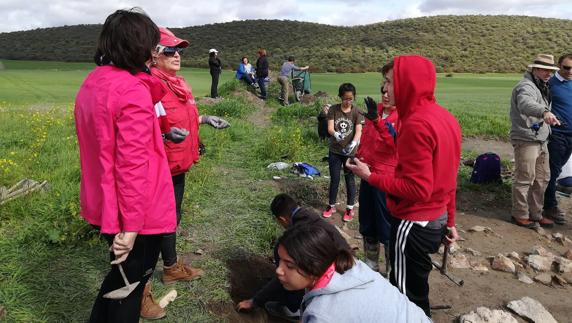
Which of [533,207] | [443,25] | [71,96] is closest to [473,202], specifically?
[533,207]

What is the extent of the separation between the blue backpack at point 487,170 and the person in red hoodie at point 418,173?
13.7 ft

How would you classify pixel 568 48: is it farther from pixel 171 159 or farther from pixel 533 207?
pixel 171 159

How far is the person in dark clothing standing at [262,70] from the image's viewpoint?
14258 mm

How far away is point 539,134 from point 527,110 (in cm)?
44

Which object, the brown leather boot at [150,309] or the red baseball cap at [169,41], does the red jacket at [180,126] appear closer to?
the red baseball cap at [169,41]

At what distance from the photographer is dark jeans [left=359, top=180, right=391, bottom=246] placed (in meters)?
3.53

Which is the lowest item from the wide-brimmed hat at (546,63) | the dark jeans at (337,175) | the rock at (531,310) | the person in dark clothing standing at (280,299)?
the rock at (531,310)

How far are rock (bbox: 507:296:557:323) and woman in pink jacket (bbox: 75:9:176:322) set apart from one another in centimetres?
299

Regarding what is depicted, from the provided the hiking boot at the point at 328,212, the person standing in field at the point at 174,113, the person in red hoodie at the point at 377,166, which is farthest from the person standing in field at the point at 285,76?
the person standing in field at the point at 174,113

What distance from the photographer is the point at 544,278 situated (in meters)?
4.04

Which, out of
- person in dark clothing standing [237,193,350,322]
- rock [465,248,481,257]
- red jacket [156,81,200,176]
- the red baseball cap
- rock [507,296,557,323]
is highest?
the red baseball cap

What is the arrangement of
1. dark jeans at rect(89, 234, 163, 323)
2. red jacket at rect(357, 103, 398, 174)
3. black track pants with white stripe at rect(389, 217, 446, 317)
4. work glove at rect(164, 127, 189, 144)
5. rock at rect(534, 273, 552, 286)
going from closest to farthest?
1. dark jeans at rect(89, 234, 163, 323)
2. black track pants with white stripe at rect(389, 217, 446, 317)
3. work glove at rect(164, 127, 189, 144)
4. red jacket at rect(357, 103, 398, 174)
5. rock at rect(534, 273, 552, 286)

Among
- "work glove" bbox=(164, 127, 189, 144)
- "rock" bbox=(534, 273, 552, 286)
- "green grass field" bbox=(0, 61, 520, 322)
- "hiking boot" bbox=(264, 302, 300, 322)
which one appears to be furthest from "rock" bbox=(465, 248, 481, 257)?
"work glove" bbox=(164, 127, 189, 144)

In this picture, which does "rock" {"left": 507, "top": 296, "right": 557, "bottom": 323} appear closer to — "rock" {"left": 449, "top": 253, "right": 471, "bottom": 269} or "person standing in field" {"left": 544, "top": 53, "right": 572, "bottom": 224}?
"rock" {"left": 449, "top": 253, "right": 471, "bottom": 269}
